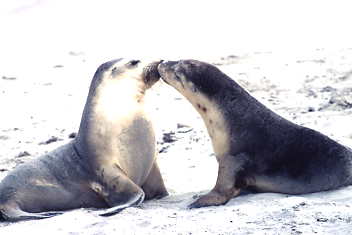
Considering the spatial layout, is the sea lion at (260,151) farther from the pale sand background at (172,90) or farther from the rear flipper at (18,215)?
the rear flipper at (18,215)

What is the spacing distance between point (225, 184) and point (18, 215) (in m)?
1.46

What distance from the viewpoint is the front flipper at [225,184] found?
5.47m

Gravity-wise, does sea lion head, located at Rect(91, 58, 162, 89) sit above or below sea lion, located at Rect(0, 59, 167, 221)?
above

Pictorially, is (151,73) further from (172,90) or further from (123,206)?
→ (172,90)

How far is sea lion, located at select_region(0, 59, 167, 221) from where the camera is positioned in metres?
5.62

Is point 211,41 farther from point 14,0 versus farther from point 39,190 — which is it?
point 39,190

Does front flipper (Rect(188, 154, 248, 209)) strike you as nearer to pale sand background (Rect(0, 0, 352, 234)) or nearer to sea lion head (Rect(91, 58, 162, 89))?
pale sand background (Rect(0, 0, 352, 234))

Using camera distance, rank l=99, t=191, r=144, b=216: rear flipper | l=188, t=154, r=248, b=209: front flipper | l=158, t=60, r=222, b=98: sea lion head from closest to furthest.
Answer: l=99, t=191, r=144, b=216: rear flipper → l=188, t=154, r=248, b=209: front flipper → l=158, t=60, r=222, b=98: sea lion head

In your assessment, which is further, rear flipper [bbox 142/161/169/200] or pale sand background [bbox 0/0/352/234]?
rear flipper [bbox 142/161/169/200]

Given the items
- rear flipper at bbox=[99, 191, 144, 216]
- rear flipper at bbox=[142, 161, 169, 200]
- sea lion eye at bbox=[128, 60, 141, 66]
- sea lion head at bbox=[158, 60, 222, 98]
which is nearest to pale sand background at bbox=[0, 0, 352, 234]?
rear flipper at bbox=[99, 191, 144, 216]

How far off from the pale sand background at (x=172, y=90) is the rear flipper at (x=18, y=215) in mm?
100

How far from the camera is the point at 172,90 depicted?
35.7 ft

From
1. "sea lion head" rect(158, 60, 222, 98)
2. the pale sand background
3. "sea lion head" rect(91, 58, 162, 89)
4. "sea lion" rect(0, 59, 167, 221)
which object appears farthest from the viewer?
"sea lion head" rect(91, 58, 162, 89)

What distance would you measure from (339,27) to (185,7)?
4.05m
